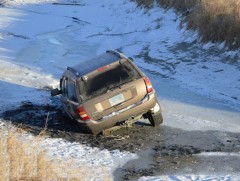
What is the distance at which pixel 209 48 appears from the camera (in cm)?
1644

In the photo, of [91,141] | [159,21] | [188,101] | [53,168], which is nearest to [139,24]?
[159,21]

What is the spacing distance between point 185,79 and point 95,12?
12925mm

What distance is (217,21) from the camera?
658 inches

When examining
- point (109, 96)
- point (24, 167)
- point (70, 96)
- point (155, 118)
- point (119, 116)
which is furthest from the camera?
point (155, 118)

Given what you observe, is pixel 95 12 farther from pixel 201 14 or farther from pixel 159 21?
pixel 201 14

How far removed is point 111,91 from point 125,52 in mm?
8547

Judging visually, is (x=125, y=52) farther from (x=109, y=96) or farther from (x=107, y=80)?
(x=109, y=96)

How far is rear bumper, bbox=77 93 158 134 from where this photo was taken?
1036 cm

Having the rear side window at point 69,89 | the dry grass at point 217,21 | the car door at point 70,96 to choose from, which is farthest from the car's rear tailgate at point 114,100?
the dry grass at point 217,21

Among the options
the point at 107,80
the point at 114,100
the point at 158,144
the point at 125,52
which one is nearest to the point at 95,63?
the point at 107,80

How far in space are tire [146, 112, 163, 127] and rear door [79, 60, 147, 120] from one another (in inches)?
30.2

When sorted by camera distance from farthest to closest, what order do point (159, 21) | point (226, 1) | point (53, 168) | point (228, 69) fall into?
point (159, 21) → point (226, 1) → point (228, 69) → point (53, 168)

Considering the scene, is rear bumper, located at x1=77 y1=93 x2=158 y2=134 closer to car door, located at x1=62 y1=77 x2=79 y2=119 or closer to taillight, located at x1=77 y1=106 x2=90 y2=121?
taillight, located at x1=77 y1=106 x2=90 y2=121

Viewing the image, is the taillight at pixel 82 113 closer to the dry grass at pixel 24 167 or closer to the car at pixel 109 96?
the car at pixel 109 96
